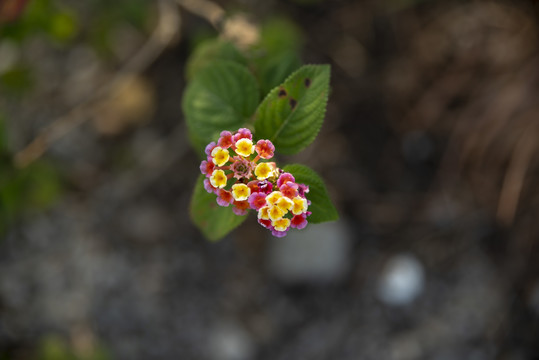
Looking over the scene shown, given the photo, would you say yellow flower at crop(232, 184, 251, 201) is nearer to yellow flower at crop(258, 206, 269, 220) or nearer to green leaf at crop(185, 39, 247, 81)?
yellow flower at crop(258, 206, 269, 220)

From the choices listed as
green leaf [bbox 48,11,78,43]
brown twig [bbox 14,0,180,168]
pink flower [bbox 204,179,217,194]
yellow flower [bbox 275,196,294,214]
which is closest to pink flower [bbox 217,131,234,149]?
pink flower [bbox 204,179,217,194]

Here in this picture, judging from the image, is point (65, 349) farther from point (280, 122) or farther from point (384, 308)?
point (280, 122)

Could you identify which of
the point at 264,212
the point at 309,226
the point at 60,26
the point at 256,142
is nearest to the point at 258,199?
the point at 264,212

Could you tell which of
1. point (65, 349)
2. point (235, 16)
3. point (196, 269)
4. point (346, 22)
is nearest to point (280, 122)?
point (235, 16)

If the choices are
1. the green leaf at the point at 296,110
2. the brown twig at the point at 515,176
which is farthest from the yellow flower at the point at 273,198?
the brown twig at the point at 515,176

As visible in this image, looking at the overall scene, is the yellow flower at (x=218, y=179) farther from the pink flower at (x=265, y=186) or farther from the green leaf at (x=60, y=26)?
the green leaf at (x=60, y=26)

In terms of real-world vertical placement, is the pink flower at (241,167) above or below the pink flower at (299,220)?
above
